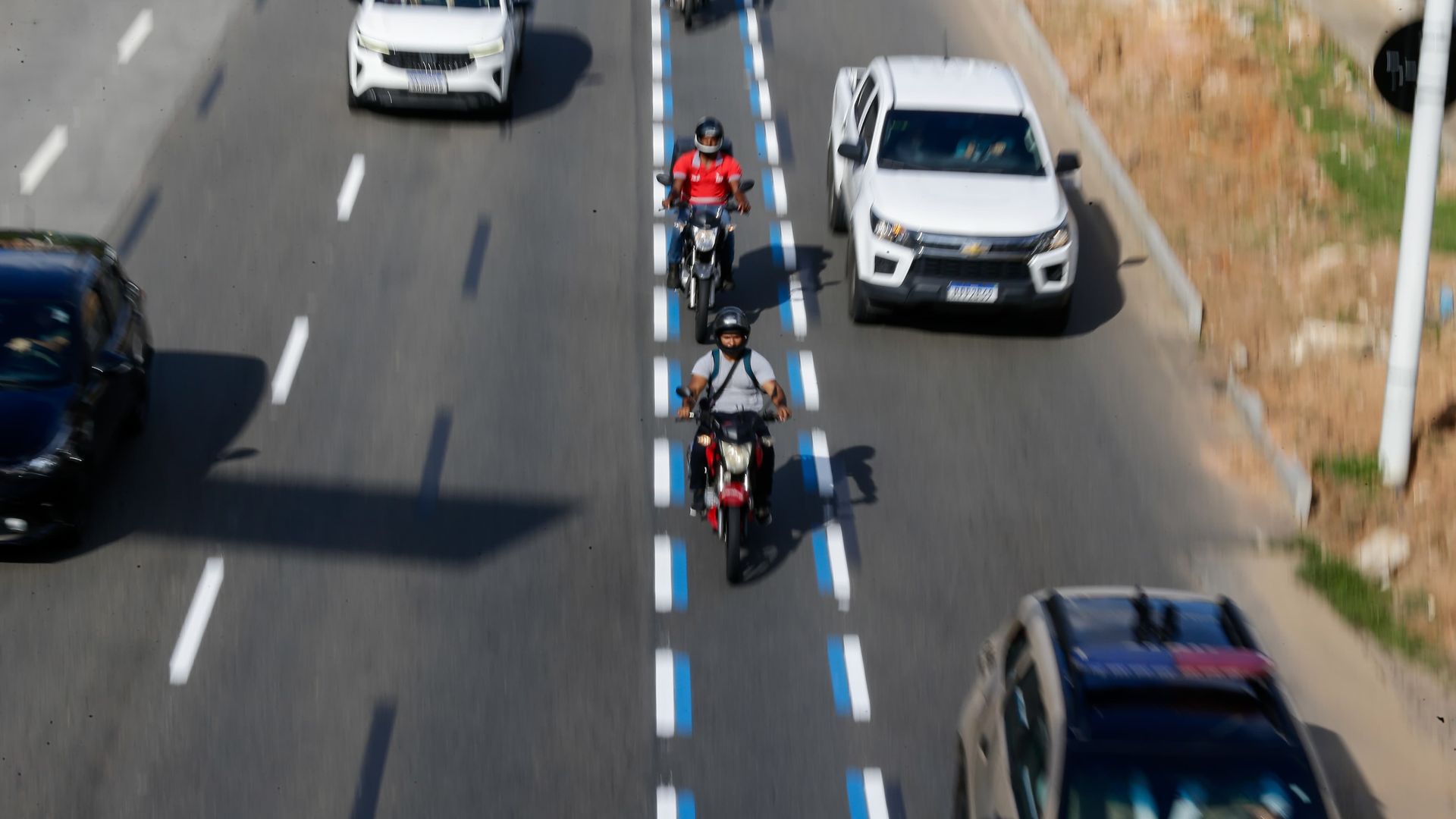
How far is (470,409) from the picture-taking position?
14688 millimetres

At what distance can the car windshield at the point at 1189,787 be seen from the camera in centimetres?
737

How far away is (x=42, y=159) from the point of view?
19469mm

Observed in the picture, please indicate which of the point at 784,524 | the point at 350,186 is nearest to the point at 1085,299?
the point at 784,524

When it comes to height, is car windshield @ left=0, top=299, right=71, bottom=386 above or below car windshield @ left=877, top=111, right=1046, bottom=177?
above

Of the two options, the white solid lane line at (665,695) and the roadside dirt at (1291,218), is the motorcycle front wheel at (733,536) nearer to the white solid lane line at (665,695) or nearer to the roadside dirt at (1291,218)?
the white solid lane line at (665,695)

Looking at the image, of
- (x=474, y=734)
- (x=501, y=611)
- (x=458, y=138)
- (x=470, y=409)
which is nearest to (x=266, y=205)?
(x=458, y=138)

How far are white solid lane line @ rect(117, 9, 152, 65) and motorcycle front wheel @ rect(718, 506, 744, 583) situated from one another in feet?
44.9

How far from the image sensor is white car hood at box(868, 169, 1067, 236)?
1577cm

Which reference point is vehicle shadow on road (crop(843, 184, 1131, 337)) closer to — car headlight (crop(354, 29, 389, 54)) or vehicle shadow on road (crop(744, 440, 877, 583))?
vehicle shadow on road (crop(744, 440, 877, 583))

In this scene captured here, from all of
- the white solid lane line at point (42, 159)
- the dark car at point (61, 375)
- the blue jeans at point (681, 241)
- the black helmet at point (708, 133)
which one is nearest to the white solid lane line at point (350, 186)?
the white solid lane line at point (42, 159)

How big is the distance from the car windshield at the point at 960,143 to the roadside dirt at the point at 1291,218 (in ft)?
7.99

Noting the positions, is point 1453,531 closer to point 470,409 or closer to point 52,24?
point 470,409

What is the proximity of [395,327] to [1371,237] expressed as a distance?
10199 millimetres

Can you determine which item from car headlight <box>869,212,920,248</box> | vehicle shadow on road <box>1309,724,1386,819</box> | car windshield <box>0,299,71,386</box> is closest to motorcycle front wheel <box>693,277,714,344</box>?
car headlight <box>869,212,920,248</box>
